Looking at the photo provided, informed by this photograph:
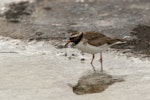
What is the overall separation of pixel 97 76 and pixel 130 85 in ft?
2.79

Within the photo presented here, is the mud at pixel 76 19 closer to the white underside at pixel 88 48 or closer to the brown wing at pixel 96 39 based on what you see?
the brown wing at pixel 96 39

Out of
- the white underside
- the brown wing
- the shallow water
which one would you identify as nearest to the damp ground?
the shallow water

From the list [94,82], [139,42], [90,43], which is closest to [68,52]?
[90,43]

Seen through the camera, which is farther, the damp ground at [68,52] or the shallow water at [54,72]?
the damp ground at [68,52]

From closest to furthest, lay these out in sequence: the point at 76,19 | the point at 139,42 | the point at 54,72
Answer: the point at 54,72, the point at 139,42, the point at 76,19

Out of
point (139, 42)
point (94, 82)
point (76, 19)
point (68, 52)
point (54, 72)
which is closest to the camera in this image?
point (94, 82)

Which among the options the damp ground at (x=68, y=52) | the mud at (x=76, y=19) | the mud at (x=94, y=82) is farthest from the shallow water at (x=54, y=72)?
the mud at (x=76, y=19)

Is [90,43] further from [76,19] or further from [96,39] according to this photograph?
[76,19]

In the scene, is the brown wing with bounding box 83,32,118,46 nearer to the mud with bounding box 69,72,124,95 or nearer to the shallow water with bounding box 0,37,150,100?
the shallow water with bounding box 0,37,150,100

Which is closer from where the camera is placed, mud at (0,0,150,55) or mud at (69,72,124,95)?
mud at (69,72,124,95)

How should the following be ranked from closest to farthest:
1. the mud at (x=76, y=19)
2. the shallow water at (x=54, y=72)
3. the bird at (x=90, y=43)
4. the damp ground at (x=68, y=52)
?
1. the shallow water at (x=54, y=72)
2. the damp ground at (x=68, y=52)
3. the bird at (x=90, y=43)
4. the mud at (x=76, y=19)

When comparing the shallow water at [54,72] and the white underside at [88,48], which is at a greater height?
the white underside at [88,48]

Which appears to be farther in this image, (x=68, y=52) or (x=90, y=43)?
(x=68, y=52)

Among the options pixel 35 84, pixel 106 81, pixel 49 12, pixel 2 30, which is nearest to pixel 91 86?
pixel 106 81
